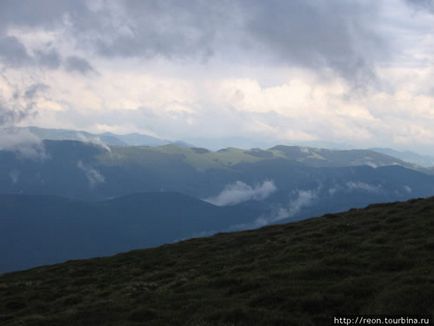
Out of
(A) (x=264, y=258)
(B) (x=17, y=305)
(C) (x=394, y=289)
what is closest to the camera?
(C) (x=394, y=289)

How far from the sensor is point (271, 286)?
857 inches

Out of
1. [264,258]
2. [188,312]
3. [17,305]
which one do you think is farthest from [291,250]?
[17,305]

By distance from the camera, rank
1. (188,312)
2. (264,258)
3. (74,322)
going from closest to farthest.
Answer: (188,312) → (74,322) → (264,258)

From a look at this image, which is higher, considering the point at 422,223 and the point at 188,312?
the point at 422,223

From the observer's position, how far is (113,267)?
45.6 metres

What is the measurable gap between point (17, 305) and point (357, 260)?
2222 cm

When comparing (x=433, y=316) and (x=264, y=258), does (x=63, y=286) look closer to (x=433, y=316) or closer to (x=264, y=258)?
(x=264, y=258)

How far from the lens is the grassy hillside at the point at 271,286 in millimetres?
17359

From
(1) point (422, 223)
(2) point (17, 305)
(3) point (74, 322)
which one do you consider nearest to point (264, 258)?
(1) point (422, 223)

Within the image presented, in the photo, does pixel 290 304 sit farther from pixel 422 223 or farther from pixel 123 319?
pixel 422 223

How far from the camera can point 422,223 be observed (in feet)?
113

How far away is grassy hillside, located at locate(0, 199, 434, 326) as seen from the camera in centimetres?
1736

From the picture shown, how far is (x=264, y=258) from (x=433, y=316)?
18224 millimetres

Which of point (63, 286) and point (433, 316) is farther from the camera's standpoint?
point (63, 286)
